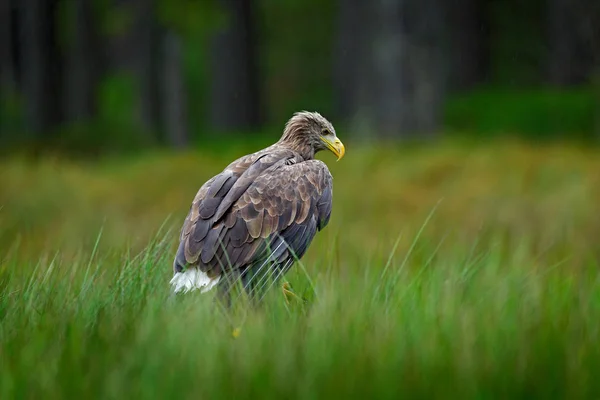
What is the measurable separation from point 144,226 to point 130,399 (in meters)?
6.30

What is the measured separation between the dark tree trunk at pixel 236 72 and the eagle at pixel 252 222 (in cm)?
1638

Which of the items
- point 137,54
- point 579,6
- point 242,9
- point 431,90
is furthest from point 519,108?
point 137,54

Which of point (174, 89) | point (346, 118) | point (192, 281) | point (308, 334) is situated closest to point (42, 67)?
point (174, 89)

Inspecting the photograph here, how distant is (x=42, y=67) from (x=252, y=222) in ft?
53.3

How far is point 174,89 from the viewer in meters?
18.6

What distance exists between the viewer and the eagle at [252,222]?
5047mm

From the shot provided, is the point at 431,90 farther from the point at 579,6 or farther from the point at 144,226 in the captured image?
the point at 144,226

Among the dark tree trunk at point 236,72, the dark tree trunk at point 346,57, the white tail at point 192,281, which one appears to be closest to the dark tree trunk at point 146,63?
the dark tree trunk at point 236,72

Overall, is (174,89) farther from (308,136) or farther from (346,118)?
(308,136)

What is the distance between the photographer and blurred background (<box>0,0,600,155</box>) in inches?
588

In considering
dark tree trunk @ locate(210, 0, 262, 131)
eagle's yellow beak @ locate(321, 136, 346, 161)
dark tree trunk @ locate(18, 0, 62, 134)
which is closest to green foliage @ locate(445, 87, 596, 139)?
dark tree trunk @ locate(210, 0, 262, 131)

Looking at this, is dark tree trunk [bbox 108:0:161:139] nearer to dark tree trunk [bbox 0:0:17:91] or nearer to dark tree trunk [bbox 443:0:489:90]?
dark tree trunk [bbox 0:0:17:91]

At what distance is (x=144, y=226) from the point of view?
963 cm

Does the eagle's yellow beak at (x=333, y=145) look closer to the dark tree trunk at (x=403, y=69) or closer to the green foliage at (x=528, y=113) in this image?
the dark tree trunk at (x=403, y=69)
